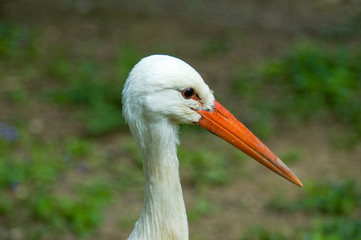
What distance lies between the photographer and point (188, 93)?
9.30 ft

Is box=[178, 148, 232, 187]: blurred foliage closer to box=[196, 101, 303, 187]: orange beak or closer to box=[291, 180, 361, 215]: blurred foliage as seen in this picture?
box=[291, 180, 361, 215]: blurred foliage

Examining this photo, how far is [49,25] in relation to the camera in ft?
27.6

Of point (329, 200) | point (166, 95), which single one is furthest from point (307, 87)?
point (166, 95)

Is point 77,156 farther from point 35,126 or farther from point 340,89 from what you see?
point 340,89

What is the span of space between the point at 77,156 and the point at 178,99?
10.3 ft

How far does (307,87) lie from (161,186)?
13.0 ft

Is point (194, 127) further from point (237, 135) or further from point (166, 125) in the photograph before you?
point (166, 125)

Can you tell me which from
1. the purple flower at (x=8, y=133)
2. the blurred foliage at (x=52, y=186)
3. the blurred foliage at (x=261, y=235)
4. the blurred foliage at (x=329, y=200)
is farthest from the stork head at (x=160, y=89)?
the purple flower at (x=8, y=133)

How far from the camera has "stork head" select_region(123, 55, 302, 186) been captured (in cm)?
272

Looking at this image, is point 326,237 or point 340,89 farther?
point 340,89

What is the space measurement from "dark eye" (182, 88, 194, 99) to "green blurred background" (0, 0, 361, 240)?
1928 millimetres

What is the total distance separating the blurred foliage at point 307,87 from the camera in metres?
6.23

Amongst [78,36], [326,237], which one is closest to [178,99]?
[326,237]

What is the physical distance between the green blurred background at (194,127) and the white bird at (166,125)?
1.60m
